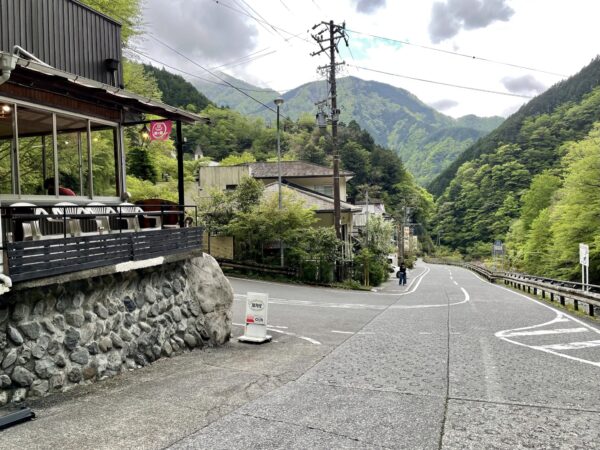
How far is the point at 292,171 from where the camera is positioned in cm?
4059

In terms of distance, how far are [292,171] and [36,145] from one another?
30414mm

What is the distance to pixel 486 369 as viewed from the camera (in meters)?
7.72

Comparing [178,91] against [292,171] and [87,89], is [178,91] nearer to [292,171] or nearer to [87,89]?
[292,171]

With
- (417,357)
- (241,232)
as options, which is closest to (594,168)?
(241,232)

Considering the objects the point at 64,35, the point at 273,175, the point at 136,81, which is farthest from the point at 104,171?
the point at 273,175

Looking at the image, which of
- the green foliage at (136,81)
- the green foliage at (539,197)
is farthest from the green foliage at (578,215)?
the green foliage at (136,81)

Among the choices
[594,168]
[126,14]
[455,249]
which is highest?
[126,14]

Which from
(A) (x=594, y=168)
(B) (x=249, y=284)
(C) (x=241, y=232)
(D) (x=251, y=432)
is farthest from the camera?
(A) (x=594, y=168)

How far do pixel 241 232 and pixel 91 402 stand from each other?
68.1ft

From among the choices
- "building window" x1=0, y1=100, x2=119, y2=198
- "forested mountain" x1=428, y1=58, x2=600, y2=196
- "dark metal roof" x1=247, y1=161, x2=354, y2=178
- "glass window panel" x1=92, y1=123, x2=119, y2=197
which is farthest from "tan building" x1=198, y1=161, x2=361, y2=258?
"forested mountain" x1=428, y1=58, x2=600, y2=196

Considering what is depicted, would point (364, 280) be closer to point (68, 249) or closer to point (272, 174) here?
point (272, 174)

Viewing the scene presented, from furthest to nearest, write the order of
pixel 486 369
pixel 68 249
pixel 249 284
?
pixel 249 284, pixel 486 369, pixel 68 249

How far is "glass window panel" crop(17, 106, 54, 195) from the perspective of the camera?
9086 millimetres

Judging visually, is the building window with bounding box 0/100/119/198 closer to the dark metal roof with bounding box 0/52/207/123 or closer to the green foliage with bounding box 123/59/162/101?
the dark metal roof with bounding box 0/52/207/123
